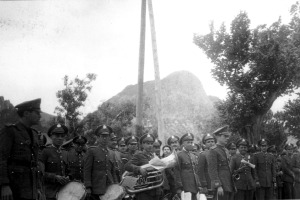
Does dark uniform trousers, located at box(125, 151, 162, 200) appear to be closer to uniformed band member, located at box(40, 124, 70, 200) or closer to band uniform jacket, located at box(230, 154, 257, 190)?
uniformed band member, located at box(40, 124, 70, 200)

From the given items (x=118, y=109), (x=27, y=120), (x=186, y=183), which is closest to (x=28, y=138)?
(x=27, y=120)

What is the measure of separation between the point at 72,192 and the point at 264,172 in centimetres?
853

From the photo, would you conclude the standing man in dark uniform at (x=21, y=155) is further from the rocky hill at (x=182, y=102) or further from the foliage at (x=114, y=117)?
the rocky hill at (x=182, y=102)

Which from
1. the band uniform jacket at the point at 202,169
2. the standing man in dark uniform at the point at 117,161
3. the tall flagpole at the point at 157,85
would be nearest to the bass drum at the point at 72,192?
the standing man in dark uniform at the point at 117,161

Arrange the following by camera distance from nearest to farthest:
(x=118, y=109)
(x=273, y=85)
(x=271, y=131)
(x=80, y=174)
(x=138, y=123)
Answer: (x=80, y=174) → (x=138, y=123) → (x=273, y=85) → (x=271, y=131) → (x=118, y=109)

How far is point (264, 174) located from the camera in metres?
12.9

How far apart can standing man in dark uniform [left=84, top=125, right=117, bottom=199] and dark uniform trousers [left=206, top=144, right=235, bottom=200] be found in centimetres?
257

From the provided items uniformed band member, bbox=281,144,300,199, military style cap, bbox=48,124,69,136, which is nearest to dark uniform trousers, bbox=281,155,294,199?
uniformed band member, bbox=281,144,300,199

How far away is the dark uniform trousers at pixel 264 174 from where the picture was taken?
12.9 metres

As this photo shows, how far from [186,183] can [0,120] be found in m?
17.7

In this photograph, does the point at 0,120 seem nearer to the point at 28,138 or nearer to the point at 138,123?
the point at 138,123

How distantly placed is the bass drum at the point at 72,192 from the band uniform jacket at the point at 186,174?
11.0ft

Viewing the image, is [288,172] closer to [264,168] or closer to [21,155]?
Answer: [264,168]

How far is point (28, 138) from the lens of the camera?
5258 mm
